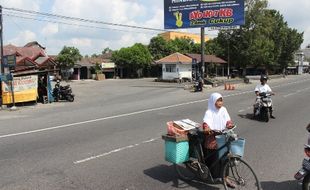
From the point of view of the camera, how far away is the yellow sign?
2408 cm

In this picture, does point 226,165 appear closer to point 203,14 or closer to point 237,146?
point 237,146

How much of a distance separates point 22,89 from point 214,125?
66.0 feet

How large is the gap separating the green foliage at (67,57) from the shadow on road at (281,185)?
6055 centimetres

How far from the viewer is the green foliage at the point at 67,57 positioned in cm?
6544

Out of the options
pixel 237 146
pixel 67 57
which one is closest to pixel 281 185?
pixel 237 146

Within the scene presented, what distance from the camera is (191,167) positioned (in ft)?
23.3

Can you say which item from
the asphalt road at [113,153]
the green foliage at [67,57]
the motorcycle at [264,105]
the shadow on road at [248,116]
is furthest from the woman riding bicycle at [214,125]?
the green foliage at [67,57]

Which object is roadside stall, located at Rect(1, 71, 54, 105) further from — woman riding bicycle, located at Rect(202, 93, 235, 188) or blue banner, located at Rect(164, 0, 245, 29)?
woman riding bicycle, located at Rect(202, 93, 235, 188)

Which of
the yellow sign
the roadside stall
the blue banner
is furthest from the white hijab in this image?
the blue banner

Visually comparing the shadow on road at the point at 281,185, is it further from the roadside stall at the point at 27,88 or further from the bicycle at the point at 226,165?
the roadside stall at the point at 27,88

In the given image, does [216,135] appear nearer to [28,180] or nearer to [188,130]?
[188,130]

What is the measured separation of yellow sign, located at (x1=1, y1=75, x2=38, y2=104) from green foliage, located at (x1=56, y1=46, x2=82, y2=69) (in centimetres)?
4043

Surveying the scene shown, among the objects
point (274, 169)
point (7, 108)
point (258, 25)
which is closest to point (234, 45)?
point (258, 25)

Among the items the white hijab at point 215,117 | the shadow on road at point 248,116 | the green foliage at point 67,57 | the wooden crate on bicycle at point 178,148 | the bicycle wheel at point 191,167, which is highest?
the green foliage at point 67,57
